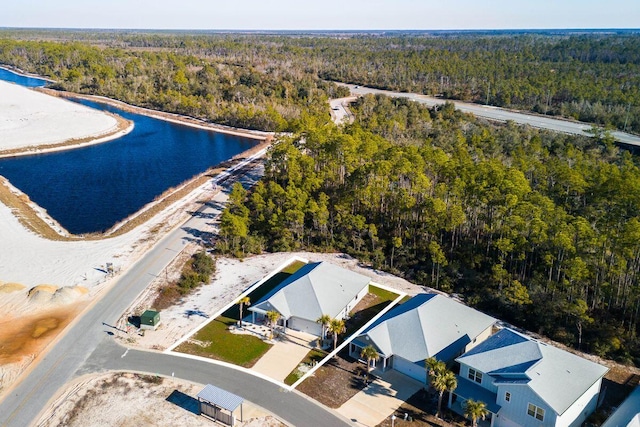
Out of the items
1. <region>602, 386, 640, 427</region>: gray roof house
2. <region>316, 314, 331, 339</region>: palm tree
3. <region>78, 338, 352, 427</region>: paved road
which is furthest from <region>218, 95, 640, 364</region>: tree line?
<region>78, 338, 352, 427</region>: paved road

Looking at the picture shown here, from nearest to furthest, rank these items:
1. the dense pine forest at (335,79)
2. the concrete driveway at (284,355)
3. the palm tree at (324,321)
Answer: the concrete driveway at (284,355), the palm tree at (324,321), the dense pine forest at (335,79)

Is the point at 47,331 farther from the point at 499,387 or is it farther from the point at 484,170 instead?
the point at 484,170

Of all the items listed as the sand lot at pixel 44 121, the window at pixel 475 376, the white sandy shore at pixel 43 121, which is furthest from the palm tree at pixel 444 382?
the white sandy shore at pixel 43 121

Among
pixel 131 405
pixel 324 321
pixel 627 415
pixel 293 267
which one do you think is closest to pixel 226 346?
pixel 324 321

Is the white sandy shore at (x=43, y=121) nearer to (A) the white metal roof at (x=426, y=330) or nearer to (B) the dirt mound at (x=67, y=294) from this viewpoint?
(B) the dirt mound at (x=67, y=294)

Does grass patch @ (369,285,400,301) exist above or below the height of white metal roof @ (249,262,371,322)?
below

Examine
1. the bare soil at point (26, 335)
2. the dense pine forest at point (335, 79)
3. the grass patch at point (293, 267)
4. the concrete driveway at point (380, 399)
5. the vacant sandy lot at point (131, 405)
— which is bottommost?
the concrete driveway at point (380, 399)

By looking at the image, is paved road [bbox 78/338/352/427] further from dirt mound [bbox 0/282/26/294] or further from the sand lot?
the sand lot
